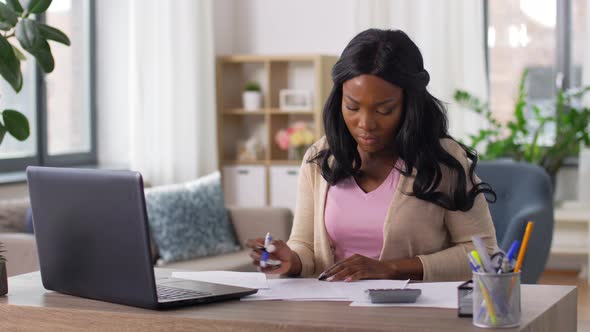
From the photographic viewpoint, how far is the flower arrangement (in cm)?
626

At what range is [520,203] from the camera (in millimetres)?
3506

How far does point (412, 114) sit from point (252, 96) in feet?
14.6

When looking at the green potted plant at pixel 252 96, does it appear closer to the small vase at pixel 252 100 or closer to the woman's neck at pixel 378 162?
the small vase at pixel 252 100

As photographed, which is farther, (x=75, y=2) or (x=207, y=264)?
(x=75, y=2)

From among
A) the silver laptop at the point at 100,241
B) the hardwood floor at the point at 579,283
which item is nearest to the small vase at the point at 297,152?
the hardwood floor at the point at 579,283

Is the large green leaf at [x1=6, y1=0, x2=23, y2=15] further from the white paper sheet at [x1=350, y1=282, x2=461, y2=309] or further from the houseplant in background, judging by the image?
the white paper sheet at [x1=350, y1=282, x2=461, y2=309]

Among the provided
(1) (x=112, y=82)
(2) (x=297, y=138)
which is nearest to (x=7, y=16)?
(1) (x=112, y=82)

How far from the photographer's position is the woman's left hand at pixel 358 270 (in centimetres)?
199

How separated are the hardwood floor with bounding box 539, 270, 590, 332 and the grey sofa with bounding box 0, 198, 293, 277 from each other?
1.57 metres

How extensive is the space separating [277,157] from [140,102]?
3.95 feet

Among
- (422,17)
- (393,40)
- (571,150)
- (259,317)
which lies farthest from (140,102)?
(259,317)

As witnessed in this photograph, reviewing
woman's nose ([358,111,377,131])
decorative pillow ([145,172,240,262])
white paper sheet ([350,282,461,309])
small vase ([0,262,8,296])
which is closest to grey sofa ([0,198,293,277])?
decorative pillow ([145,172,240,262])

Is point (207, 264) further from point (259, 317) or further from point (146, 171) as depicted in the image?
point (259, 317)

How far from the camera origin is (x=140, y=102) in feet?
18.7
